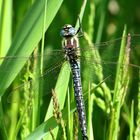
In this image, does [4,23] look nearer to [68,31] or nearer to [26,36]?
[68,31]

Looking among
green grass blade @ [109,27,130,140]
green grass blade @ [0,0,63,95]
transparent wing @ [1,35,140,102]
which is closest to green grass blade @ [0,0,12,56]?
transparent wing @ [1,35,140,102]

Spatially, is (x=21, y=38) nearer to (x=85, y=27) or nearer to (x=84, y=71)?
(x=84, y=71)

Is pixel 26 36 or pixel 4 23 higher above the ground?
pixel 4 23

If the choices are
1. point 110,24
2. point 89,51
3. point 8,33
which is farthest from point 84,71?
point 110,24

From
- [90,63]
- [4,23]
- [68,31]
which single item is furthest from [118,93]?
[4,23]

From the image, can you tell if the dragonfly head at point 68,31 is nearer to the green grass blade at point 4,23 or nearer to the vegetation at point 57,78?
the vegetation at point 57,78

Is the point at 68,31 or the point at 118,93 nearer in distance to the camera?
the point at 118,93

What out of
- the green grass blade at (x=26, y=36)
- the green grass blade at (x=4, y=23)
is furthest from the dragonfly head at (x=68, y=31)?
the green grass blade at (x=26, y=36)

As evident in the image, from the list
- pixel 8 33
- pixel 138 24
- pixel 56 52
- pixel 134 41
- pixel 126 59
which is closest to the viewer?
pixel 126 59

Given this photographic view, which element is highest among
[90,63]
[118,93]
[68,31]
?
[68,31]
